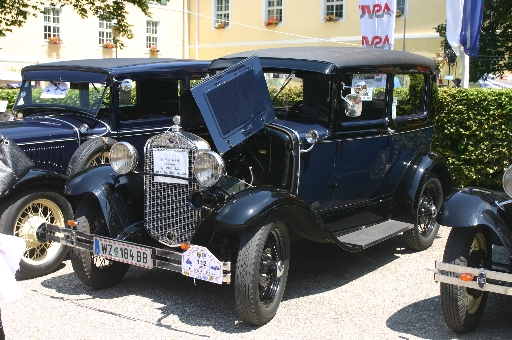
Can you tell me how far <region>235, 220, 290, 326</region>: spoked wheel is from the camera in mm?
4000

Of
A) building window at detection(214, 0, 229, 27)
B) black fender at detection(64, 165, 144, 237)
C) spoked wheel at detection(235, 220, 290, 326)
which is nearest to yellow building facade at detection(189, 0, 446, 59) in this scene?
building window at detection(214, 0, 229, 27)

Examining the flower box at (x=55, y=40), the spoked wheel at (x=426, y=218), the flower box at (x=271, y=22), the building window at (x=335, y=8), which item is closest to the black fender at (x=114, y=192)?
the spoked wheel at (x=426, y=218)

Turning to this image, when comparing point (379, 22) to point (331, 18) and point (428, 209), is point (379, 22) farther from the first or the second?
point (331, 18)

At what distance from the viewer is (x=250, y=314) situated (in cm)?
404

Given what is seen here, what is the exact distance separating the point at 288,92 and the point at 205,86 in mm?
930

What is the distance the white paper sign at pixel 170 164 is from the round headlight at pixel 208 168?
166mm

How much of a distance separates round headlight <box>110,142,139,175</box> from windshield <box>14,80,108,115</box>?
178 cm

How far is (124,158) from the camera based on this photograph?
472 cm

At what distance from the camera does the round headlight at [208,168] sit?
4.16m

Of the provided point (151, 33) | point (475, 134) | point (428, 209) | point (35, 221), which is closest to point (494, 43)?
point (475, 134)

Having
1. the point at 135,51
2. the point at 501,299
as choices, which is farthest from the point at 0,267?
the point at 135,51

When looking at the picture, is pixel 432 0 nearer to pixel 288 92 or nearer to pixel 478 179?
pixel 478 179

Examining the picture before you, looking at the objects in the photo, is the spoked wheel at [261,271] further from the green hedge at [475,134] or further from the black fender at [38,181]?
the green hedge at [475,134]

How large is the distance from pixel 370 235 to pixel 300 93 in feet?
4.30
